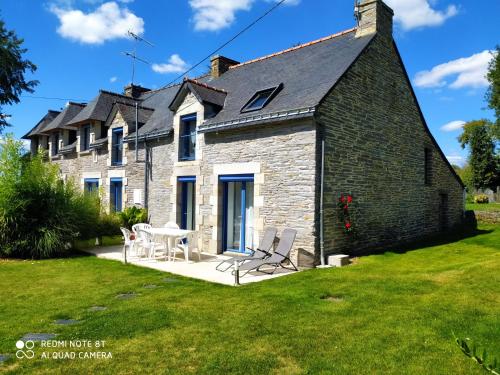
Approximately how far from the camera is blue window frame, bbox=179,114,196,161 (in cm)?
1245

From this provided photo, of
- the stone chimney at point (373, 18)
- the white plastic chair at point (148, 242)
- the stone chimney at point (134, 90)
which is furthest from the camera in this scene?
the stone chimney at point (134, 90)

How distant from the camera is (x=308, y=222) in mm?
8820

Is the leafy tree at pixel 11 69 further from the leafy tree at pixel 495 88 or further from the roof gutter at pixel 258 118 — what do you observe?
the leafy tree at pixel 495 88

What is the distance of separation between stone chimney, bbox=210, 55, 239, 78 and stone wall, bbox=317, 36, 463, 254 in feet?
22.3

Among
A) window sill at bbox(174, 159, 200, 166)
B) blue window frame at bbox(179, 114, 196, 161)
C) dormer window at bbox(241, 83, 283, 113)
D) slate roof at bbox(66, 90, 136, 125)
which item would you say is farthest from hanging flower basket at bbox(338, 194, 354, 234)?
slate roof at bbox(66, 90, 136, 125)

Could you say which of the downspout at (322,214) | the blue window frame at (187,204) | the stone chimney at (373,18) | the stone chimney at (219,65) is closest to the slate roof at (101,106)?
the stone chimney at (219,65)

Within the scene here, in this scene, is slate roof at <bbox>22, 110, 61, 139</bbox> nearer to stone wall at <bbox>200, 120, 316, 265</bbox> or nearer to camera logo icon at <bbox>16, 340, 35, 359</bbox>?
stone wall at <bbox>200, 120, 316, 265</bbox>

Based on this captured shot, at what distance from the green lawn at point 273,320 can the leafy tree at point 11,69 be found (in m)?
18.8

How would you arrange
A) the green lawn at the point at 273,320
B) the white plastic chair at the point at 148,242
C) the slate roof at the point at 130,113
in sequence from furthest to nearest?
1. the slate roof at the point at 130,113
2. the white plastic chair at the point at 148,242
3. the green lawn at the point at 273,320

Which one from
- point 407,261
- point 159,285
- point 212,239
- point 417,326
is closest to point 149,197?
point 212,239

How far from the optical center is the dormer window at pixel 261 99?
10.3m

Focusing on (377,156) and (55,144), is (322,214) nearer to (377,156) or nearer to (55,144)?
(377,156)

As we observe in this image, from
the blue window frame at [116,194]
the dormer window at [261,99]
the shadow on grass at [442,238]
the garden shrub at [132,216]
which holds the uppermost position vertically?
the dormer window at [261,99]

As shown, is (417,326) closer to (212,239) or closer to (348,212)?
(348,212)
